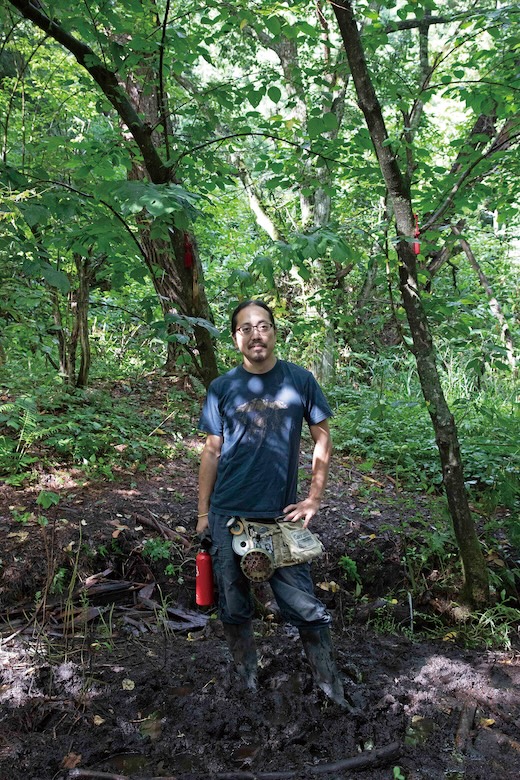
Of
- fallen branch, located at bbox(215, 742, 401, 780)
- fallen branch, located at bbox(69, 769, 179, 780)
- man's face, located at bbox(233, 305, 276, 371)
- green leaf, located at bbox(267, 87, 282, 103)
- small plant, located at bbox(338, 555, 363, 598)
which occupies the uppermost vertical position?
green leaf, located at bbox(267, 87, 282, 103)

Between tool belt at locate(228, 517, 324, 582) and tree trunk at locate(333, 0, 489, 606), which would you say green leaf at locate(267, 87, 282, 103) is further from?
tool belt at locate(228, 517, 324, 582)

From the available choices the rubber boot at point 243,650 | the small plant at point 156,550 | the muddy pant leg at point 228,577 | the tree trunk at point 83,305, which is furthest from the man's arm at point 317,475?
the tree trunk at point 83,305

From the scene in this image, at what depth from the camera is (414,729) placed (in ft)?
9.04

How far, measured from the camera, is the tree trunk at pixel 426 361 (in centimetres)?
351

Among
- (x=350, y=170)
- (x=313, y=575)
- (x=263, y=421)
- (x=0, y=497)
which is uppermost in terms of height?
(x=350, y=170)

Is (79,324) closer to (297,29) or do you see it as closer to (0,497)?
(0,497)

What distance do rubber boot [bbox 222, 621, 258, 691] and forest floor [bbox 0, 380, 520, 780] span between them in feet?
0.22

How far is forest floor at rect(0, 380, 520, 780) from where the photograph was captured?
2.52m

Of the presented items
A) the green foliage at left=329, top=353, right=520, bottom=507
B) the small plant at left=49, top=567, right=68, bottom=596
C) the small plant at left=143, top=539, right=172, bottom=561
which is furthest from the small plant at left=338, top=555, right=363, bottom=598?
the small plant at left=49, top=567, right=68, bottom=596

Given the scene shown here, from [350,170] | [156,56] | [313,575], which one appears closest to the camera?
[156,56]

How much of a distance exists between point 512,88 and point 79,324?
4844mm

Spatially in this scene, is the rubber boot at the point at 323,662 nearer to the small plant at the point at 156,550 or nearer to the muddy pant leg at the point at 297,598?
the muddy pant leg at the point at 297,598

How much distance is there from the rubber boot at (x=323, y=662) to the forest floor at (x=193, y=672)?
Answer: 0.06m

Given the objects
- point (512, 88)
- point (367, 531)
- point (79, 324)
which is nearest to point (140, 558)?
point (367, 531)
